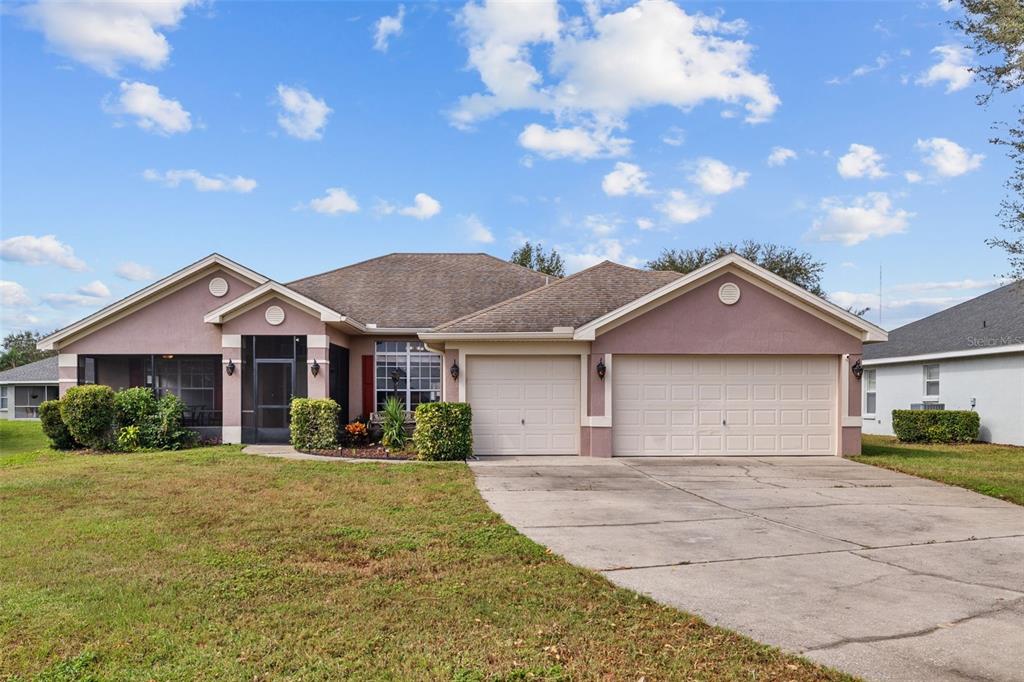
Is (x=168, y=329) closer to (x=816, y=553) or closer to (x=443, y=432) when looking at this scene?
(x=443, y=432)

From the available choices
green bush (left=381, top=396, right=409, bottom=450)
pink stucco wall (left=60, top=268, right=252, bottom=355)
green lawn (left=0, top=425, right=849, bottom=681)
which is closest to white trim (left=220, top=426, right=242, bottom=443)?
pink stucco wall (left=60, top=268, right=252, bottom=355)

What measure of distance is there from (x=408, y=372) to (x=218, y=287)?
5737mm

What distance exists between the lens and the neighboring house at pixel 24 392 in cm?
3048

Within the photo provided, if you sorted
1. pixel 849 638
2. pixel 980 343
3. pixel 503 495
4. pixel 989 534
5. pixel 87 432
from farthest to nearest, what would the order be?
1. pixel 980 343
2. pixel 87 432
3. pixel 503 495
4. pixel 989 534
5. pixel 849 638

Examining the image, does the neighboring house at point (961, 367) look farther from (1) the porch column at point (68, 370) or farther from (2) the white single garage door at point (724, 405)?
(1) the porch column at point (68, 370)

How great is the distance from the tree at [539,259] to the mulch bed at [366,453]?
31094 millimetres

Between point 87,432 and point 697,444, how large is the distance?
47.7ft

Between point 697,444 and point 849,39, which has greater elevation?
point 849,39

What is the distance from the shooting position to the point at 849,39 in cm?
1493

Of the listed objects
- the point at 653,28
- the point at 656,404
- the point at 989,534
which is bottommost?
the point at 989,534

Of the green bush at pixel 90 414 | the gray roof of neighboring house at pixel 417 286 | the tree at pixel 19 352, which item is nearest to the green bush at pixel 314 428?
the gray roof of neighboring house at pixel 417 286

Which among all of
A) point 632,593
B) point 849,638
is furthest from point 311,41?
point 849,638

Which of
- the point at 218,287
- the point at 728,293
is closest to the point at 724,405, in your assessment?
the point at 728,293

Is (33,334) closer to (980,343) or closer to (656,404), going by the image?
(656,404)
